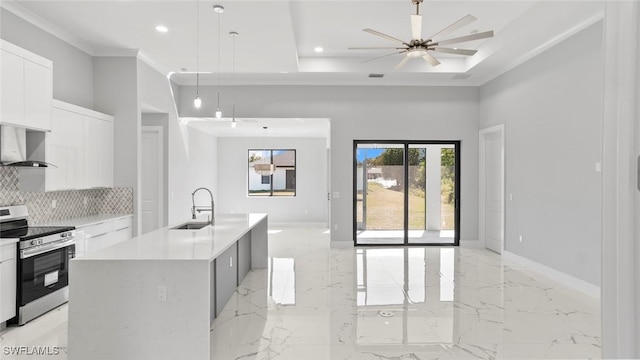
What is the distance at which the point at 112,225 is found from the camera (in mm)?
4949

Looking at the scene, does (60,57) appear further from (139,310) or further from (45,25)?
(139,310)

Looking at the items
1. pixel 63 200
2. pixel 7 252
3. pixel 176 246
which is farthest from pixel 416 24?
pixel 63 200

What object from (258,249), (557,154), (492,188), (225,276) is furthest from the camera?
(492,188)

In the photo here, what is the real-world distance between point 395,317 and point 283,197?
25.3 ft

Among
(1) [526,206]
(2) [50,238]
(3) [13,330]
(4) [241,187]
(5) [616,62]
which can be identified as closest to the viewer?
(5) [616,62]

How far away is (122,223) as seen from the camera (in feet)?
17.1

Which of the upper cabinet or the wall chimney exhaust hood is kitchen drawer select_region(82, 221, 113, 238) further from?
the upper cabinet

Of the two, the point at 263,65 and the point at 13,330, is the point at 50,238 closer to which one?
the point at 13,330

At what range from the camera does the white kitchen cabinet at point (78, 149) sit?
425cm

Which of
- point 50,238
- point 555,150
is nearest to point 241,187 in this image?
point 50,238

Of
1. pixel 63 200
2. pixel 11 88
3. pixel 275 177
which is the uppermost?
pixel 11 88

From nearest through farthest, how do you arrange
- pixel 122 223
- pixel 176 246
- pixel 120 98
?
1. pixel 176 246
2. pixel 122 223
3. pixel 120 98

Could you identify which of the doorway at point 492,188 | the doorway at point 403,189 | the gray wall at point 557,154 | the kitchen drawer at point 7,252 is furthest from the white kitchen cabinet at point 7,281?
the doorway at point 492,188

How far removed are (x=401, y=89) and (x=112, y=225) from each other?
5.42 metres
